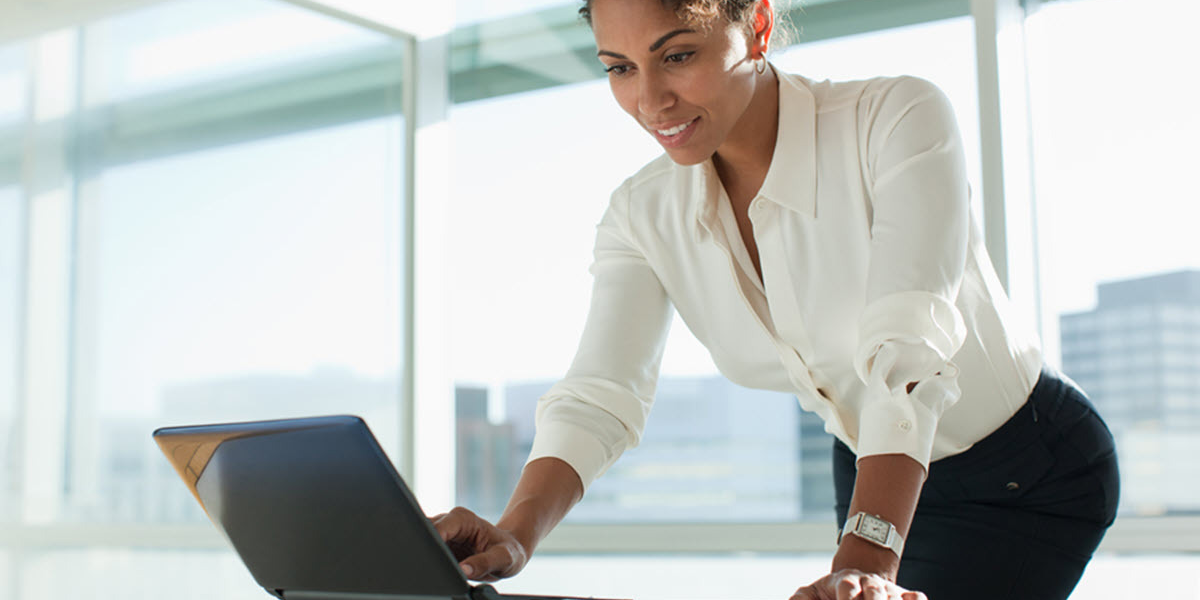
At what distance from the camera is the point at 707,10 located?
1295 millimetres

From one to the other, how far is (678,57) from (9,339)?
95.6 inches

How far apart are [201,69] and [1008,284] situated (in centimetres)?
260

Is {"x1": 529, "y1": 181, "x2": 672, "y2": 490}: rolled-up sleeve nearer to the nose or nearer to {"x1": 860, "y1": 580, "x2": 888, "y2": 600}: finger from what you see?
the nose

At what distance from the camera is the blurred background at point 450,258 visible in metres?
2.93

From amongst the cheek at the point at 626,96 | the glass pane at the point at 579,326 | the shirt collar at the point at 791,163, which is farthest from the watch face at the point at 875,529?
the glass pane at the point at 579,326

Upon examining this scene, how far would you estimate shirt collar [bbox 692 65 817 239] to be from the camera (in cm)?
138

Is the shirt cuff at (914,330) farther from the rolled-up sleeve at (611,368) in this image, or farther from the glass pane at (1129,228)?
the glass pane at (1129,228)

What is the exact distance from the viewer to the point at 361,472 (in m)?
0.87

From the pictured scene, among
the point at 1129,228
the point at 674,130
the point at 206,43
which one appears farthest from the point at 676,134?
the point at 206,43

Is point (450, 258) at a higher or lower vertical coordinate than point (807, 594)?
higher

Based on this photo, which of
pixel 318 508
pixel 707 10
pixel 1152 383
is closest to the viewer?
pixel 318 508

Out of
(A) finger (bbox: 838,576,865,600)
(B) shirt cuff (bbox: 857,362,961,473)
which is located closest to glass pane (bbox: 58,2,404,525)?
(B) shirt cuff (bbox: 857,362,961,473)

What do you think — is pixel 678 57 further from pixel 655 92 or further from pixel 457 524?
pixel 457 524

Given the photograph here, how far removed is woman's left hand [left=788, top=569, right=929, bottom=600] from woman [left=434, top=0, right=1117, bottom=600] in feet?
1.31
